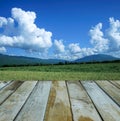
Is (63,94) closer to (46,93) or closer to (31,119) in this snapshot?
(46,93)

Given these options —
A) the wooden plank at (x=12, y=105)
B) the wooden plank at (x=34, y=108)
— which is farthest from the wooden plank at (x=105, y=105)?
the wooden plank at (x=12, y=105)

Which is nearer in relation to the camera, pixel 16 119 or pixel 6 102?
pixel 16 119

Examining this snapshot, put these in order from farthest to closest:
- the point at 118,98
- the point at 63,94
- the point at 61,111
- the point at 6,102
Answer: the point at 63,94 < the point at 118,98 < the point at 6,102 < the point at 61,111

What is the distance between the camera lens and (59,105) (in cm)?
341

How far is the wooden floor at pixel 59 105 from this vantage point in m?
2.84

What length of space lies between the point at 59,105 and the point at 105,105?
589 mm

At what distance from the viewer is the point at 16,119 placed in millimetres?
2738

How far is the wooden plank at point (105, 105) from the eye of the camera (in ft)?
9.40

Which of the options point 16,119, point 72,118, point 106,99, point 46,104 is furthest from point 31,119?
point 106,99

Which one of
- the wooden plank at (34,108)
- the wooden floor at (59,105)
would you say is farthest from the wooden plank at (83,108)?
the wooden plank at (34,108)

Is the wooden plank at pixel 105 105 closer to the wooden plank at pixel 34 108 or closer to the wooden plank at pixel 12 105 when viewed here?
the wooden plank at pixel 34 108

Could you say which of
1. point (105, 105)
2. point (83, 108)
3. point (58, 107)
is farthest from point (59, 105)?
point (105, 105)

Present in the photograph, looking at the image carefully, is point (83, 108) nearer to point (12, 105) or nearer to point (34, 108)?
point (34, 108)

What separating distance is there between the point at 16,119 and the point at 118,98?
1.72 metres
